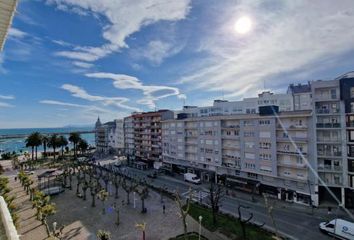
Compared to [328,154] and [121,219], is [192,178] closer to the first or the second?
[121,219]

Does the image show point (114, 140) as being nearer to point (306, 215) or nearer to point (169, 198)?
point (169, 198)

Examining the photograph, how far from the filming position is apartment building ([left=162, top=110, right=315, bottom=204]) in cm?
4850

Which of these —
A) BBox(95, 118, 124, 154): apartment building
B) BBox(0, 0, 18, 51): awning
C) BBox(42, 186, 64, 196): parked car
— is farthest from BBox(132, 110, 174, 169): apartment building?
BBox(0, 0, 18, 51): awning

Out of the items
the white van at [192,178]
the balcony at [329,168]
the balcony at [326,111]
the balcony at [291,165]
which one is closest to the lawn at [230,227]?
the balcony at [291,165]

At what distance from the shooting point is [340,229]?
35062mm

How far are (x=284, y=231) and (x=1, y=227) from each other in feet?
131

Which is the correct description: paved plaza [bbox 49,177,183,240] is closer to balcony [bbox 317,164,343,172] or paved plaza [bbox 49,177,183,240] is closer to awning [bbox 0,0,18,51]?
balcony [bbox 317,164,343,172]

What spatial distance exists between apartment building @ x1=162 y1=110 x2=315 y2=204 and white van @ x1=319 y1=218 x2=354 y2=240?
33.8 ft

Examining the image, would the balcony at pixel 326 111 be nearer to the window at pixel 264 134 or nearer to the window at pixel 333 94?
the window at pixel 333 94

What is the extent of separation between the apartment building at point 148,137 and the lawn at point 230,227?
44028mm

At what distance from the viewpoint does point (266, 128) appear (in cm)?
5322

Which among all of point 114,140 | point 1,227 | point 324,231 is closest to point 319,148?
point 324,231

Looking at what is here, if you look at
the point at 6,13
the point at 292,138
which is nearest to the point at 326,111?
the point at 292,138

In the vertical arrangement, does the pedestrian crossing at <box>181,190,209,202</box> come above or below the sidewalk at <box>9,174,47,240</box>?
above
